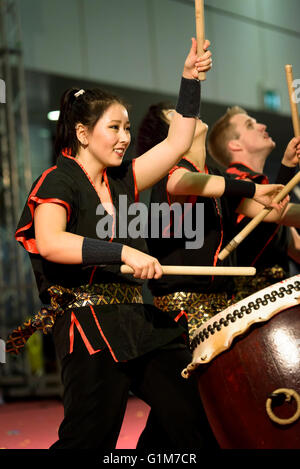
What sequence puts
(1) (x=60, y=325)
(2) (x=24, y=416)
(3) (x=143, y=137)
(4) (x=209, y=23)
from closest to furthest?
(1) (x=60, y=325) < (3) (x=143, y=137) < (2) (x=24, y=416) < (4) (x=209, y=23)

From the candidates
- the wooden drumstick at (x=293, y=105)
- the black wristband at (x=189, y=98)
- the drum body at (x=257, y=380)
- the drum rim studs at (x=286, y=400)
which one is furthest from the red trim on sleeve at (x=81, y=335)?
the wooden drumstick at (x=293, y=105)

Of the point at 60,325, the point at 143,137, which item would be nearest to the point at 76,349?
the point at 60,325

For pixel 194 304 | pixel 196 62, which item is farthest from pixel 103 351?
pixel 196 62

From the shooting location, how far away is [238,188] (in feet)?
7.41

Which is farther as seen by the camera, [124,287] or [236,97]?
[236,97]

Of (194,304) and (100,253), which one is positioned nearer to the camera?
(100,253)

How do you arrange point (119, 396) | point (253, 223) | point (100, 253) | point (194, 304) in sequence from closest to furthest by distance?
point (100, 253) < point (119, 396) < point (253, 223) < point (194, 304)

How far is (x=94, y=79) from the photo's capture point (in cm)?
600

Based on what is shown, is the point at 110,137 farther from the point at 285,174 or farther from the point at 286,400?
the point at 285,174

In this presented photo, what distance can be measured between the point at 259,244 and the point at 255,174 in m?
0.29

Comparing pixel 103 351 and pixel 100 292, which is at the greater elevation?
pixel 100 292

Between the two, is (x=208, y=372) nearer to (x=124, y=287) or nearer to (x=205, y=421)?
(x=205, y=421)

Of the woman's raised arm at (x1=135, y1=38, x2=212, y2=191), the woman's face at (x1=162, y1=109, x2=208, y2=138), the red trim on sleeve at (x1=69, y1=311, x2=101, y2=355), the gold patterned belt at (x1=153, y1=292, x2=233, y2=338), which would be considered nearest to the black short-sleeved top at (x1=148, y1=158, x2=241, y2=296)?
the gold patterned belt at (x1=153, y1=292, x2=233, y2=338)

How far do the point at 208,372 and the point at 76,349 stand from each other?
38cm
